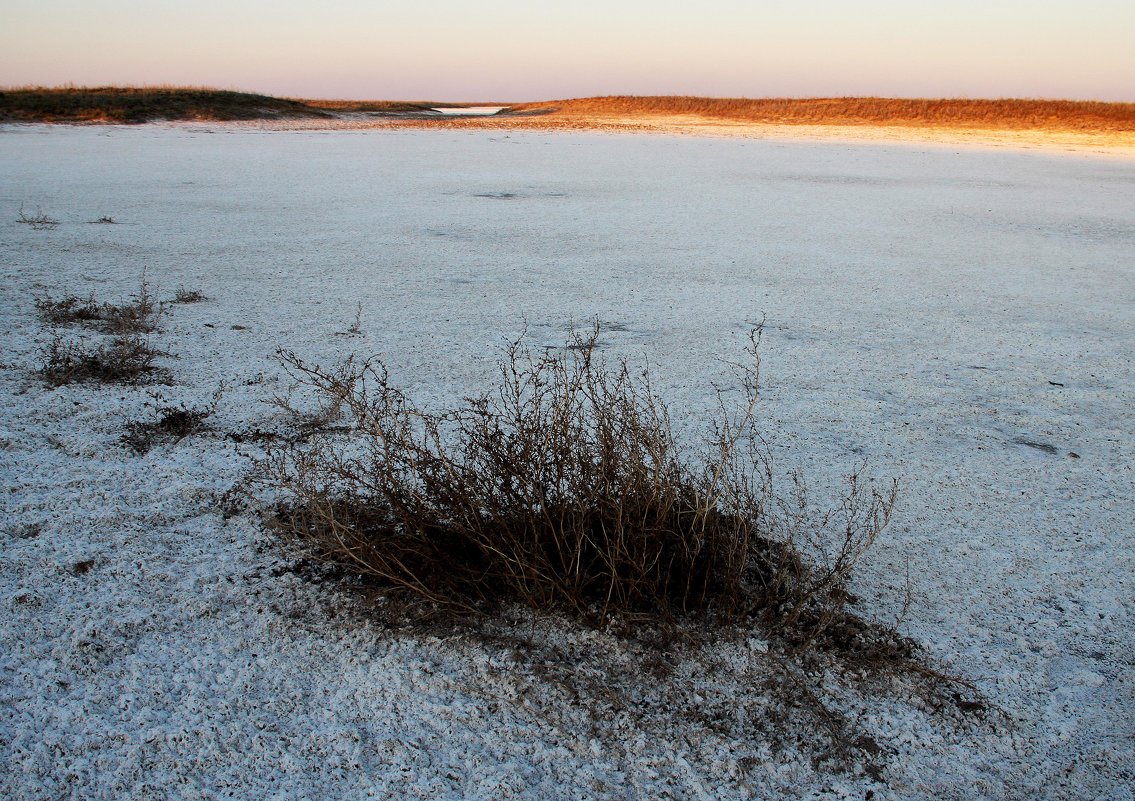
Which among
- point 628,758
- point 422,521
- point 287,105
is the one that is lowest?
point 628,758

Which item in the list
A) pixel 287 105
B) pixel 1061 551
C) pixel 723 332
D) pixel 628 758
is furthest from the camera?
pixel 287 105

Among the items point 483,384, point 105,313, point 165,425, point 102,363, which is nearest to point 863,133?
point 483,384

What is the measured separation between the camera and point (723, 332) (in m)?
4.84

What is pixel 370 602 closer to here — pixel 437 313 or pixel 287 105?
pixel 437 313

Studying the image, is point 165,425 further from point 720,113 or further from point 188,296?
point 720,113

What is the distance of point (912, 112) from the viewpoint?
103ft

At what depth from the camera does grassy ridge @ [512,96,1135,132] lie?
27.4 m

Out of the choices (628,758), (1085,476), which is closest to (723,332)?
(1085,476)

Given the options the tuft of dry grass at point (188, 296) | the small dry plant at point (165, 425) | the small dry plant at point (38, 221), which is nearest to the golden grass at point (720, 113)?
the small dry plant at point (38, 221)

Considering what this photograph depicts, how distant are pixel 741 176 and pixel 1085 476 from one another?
10.6 m

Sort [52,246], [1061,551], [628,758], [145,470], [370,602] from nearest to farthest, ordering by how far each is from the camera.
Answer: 1. [628,758]
2. [370,602]
3. [1061,551]
4. [145,470]
5. [52,246]

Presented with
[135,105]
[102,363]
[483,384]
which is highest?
[135,105]

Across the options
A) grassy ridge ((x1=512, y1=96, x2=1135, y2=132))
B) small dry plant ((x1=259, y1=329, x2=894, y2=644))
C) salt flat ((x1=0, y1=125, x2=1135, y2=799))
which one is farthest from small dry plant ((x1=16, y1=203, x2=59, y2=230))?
grassy ridge ((x1=512, y1=96, x2=1135, y2=132))

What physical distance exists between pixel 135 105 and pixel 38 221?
2163 centimetres
